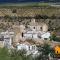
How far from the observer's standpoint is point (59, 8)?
11.1ft

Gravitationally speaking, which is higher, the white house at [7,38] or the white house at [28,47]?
the white house at [7,38]

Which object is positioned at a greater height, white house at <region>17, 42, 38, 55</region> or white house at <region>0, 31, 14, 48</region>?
white house at <region>0, 31, 14, 48</region>

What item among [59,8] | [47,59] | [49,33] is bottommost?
[47,59]

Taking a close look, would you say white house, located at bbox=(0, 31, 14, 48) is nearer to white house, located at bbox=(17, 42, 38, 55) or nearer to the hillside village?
the hillside village

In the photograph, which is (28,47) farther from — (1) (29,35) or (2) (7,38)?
(2) (7,38)

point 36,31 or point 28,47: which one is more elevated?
point 36,31

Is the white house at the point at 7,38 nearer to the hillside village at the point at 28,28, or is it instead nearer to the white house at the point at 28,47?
the hillside village at the point at 28,28

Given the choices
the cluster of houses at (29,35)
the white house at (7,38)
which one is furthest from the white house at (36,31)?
the white house at (7,38)

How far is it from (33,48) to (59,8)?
56cm

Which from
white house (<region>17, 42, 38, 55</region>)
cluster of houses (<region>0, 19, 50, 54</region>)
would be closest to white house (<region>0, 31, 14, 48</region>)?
cluster of houses (<region>0, 19, 50, 54</region>)

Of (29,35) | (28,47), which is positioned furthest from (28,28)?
(28,47)

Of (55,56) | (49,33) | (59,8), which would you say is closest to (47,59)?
(55,56)

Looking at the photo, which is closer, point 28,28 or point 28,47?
point 28,47

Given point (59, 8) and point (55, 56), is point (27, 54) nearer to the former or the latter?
point (55, 56)
